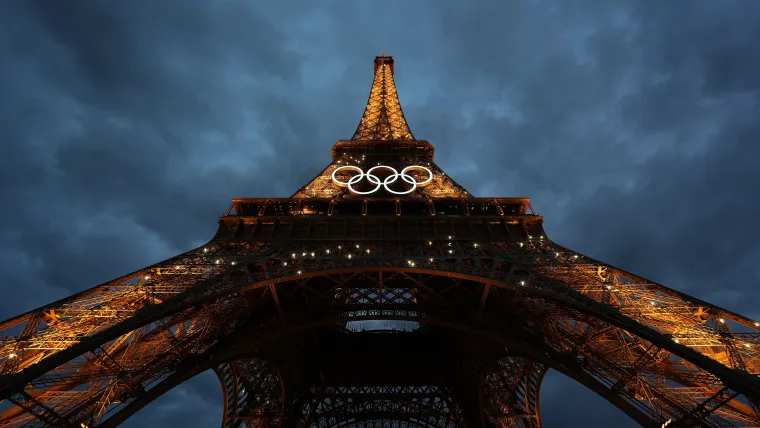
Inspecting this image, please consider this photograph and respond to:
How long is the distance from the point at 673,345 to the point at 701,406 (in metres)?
1.97

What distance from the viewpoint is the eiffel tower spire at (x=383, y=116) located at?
3546cm

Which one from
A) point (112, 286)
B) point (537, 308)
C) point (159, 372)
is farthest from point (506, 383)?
point (112, 286)

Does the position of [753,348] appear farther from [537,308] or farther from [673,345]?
[537,308]

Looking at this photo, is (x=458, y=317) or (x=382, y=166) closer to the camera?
(x=458, y=317)

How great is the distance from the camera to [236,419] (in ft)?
80.9

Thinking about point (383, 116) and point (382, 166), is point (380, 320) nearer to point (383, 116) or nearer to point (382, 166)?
point (382, 166)

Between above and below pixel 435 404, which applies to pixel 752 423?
below

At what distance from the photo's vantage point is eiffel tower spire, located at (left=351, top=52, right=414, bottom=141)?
116 ft

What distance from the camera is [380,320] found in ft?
67.5

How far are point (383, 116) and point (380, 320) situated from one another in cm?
2306

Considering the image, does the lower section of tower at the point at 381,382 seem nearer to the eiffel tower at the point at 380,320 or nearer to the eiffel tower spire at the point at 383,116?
the eiffel tower at the point at 380,320

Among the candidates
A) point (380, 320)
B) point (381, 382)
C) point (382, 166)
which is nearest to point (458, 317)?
point (380, 320)

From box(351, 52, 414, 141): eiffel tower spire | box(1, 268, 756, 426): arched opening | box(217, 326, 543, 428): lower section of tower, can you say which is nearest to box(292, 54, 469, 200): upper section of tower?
box(351, 52, 414, 141): eiffel tower spire

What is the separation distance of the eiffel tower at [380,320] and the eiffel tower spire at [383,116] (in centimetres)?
480
